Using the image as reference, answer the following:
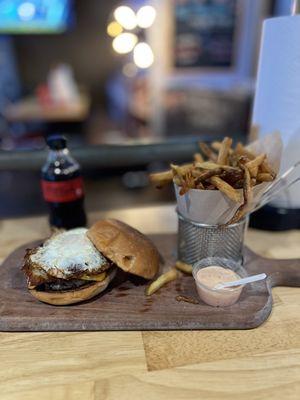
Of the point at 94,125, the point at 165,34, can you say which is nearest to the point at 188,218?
the point at 165,34

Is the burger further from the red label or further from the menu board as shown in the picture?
the menu board

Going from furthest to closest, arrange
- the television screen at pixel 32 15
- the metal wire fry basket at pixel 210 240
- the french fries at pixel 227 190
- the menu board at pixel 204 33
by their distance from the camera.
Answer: the television screen at pixel 32 15, the menu board at pixel 204 33, the metal wire fry basket at pixel 210 240, the french fries at pixel 227 190

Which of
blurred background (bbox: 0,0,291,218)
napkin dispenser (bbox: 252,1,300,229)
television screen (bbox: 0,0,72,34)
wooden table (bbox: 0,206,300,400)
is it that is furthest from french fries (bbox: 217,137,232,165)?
television screen (bbox: 0,0,72,34)

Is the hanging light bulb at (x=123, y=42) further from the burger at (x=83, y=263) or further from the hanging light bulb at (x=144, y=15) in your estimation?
the burger at (x=83, y=263)

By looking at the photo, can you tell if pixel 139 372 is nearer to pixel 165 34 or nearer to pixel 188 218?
pixel 188 218

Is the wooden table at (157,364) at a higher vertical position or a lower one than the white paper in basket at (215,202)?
lower

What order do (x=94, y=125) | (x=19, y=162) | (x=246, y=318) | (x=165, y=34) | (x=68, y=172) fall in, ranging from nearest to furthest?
(x=246, y=318)
(x=68, y=172)
(x=19, y=162)
(x=165, y=34)
(x=94, y=125)

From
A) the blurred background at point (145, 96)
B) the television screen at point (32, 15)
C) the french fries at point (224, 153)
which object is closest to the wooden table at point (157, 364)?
the french fries at point (224, 153)
